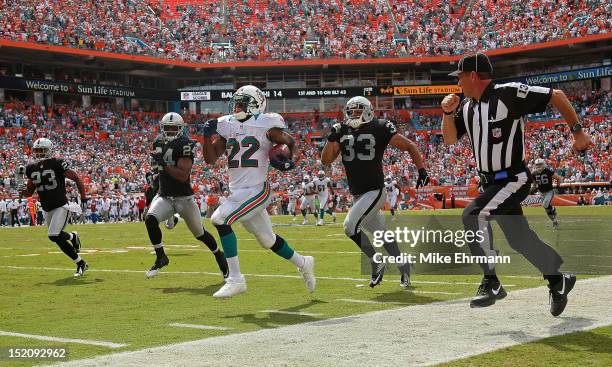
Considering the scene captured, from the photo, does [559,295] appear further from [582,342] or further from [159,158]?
[159,158]

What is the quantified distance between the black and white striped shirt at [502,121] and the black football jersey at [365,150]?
2612mm

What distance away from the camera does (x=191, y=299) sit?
773 cm

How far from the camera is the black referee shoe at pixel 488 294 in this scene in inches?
224

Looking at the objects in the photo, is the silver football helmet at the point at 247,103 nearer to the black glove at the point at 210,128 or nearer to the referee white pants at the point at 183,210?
the black glove at the point at 210,128

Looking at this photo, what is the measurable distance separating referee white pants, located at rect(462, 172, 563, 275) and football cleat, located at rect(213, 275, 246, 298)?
267 cm

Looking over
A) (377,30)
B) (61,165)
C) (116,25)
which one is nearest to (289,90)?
(377,30)

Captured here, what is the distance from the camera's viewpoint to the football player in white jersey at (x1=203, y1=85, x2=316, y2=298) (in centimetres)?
759

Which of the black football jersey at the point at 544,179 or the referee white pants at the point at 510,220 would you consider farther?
the black football jersey at the point at 544,179

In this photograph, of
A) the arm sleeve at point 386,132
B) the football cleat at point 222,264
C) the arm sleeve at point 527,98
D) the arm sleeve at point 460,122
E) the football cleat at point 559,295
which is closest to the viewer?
the arm sleeve at point 527,98

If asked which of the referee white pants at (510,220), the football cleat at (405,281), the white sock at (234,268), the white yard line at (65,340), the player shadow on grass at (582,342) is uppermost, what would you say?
the referee white pants at (510,220)

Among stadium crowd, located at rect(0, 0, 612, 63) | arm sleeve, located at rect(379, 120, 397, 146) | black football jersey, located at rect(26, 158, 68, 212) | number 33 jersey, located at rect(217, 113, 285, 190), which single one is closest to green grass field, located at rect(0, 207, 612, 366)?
black football jersey, located at rect(26, 158, 68, 212)

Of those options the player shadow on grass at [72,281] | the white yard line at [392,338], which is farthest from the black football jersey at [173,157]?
the white yard line at [392,338]

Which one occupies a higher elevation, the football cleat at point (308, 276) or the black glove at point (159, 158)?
the black glove at point (159, 158)

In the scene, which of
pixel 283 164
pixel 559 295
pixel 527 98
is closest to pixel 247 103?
pixel 283 164
